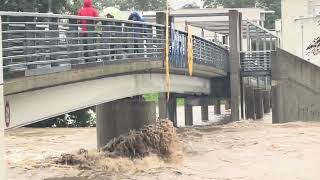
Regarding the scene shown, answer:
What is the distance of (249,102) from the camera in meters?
34.2

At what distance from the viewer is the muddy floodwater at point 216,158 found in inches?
569

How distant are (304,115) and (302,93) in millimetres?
893

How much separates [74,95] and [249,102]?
22519 mm

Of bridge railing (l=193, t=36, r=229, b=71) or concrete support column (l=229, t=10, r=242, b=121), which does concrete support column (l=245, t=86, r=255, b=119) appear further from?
bridge railing (l=193, t=36, r=229, b=71)

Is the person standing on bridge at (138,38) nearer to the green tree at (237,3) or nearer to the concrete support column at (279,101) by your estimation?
the concrete support column at (279,101)

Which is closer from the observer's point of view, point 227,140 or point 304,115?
point 227,140

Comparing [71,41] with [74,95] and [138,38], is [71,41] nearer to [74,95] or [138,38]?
[74,95]

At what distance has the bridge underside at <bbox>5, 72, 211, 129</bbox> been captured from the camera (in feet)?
33.7

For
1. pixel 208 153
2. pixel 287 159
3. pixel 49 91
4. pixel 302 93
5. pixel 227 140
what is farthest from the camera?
pixel 302 93

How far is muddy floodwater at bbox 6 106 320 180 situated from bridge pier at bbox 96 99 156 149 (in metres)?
1.50

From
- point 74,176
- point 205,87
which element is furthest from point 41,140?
point 74,176

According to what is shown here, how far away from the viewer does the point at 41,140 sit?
987 inches

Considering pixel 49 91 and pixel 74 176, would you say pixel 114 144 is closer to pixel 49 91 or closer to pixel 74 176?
pixel 74 176

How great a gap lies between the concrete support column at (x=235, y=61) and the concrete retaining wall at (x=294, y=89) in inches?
71.4
